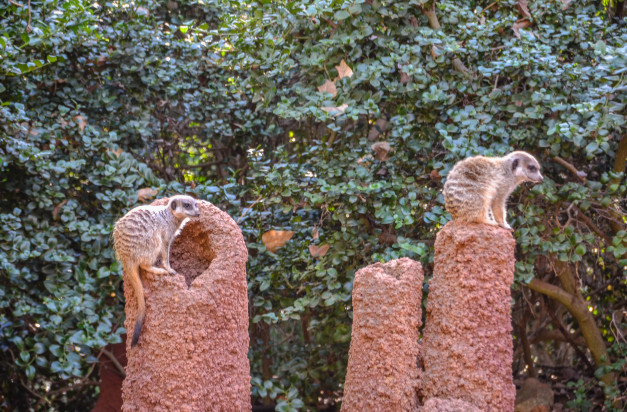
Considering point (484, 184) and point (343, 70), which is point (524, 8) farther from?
point (484, 184)

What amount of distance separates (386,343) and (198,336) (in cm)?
98

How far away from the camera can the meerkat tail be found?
368 cm

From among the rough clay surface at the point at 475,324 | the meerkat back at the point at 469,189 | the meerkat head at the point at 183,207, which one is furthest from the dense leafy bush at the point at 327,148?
the meerkat head at the point at 183,207

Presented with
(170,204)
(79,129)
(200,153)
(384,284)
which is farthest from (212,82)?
(384,284)

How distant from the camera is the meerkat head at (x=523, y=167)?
4.15 metres

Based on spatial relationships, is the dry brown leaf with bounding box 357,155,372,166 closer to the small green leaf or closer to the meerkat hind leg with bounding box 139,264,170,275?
the small green leaf

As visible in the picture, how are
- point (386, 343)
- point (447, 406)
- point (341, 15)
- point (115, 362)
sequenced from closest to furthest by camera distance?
point (447, 406) → point (386, 343) → point (341, 15) → point (115, 362)

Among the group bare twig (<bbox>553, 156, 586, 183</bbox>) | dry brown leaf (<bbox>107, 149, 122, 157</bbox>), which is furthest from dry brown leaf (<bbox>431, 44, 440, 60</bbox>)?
dry brown leaf (<bbox>107, 149, 122, 157</bbox>)

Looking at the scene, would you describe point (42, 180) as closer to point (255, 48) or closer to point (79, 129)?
point (79, 129)

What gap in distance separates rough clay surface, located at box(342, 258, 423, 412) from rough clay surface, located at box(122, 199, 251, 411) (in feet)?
2.16

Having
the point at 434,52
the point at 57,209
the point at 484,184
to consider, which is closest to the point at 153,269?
the point at 484,184

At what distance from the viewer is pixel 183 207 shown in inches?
151

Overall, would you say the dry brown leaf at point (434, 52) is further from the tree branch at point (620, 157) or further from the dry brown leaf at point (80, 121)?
the dry brown leaf at point (80, 121)

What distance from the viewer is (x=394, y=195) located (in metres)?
5.16
